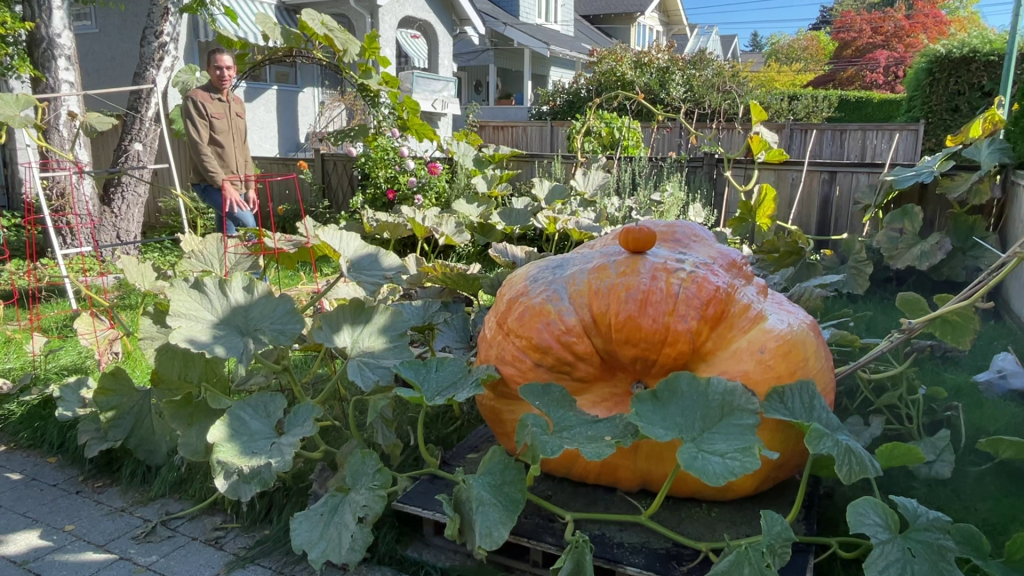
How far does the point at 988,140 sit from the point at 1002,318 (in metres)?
1.11

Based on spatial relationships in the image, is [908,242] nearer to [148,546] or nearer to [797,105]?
[148,546]

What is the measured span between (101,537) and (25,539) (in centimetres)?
22

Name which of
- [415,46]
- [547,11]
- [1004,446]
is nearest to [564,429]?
[1004,446]

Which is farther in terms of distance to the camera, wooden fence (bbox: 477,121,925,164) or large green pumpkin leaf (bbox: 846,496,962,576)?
wooden fence (bbox: 477,121,925,164)

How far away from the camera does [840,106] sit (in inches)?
730

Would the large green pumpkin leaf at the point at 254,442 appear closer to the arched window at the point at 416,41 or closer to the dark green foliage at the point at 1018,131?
the dark green foliage at the point at 1018,131

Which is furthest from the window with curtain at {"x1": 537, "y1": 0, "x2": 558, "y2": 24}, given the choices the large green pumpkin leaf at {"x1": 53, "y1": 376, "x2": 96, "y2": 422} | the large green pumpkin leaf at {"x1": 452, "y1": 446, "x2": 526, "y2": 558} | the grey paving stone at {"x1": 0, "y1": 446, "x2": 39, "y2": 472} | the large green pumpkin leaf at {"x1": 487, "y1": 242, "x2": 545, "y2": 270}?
the large green pumpkin leaf at {"x1": 452, "y1": 446, "x2": 526, "y2": 558}

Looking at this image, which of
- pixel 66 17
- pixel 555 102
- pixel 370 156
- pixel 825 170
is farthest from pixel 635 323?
pixel 555 102

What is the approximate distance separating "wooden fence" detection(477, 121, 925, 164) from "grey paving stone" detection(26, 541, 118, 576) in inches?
314

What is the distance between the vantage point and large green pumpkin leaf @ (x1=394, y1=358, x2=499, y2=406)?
1735 millimetres

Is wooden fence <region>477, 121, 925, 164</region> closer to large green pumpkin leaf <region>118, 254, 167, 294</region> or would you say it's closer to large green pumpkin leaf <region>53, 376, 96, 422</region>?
large green pumpkin leaf <region>118, 254, 167, 294</region>

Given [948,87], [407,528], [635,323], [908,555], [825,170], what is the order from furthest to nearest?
[948,87], [825,170], [407,528], [635,323], [908,555]

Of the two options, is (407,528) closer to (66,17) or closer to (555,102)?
(66,17)

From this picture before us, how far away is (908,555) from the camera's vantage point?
1434 millimetres
